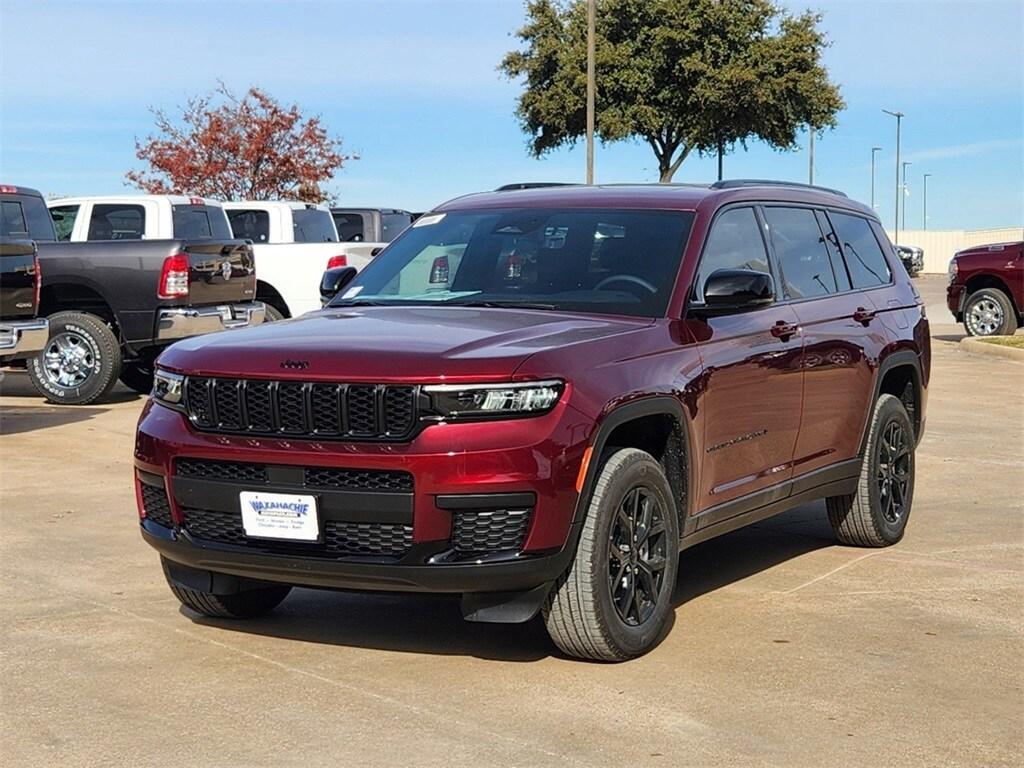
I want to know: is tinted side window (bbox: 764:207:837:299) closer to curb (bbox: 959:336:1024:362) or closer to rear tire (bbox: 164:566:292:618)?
rear tire (bbox: 164:566:292:618)

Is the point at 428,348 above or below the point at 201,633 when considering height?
above

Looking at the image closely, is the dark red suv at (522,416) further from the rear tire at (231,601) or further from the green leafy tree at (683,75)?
the green leafy tree at (683,75)

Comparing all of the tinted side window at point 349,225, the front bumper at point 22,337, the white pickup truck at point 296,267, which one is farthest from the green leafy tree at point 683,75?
the front bumper at point 22,337

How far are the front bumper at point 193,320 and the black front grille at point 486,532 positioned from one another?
951 centimetres

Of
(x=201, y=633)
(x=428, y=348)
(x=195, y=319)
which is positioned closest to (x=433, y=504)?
(x=428, y=348)

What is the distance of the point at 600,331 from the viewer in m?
5.95

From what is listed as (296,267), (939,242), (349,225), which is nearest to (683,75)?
(349,225)

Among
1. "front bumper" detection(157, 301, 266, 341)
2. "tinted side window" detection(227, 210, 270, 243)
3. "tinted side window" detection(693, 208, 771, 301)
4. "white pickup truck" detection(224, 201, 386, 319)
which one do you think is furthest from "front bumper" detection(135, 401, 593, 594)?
"tinted side window" detection(227, 210, 270, 243)

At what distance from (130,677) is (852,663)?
263 cm

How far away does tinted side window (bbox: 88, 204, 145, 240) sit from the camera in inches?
636

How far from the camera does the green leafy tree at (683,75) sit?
43.1m

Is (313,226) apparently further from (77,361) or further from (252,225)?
(77,361)

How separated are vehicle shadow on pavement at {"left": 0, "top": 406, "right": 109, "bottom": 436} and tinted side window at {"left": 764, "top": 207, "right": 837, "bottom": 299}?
7.50m

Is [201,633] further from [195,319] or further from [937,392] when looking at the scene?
[937,392]
